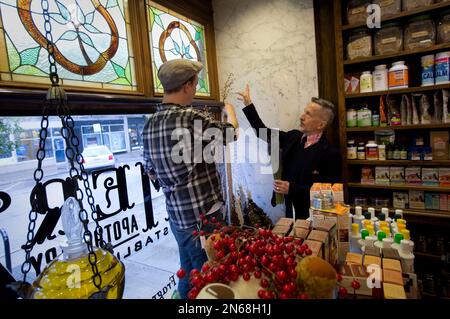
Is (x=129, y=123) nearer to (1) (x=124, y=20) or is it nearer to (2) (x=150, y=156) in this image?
(2) (x=150, y=156)

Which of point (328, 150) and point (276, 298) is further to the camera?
point (328, 150)

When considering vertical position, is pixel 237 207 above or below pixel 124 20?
below

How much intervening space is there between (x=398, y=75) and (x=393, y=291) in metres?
1.61

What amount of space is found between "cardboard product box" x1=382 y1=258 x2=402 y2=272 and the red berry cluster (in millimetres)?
310

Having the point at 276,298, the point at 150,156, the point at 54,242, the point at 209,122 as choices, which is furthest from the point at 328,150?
the point at 54,242

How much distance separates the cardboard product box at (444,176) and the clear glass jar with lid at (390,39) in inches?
32.7

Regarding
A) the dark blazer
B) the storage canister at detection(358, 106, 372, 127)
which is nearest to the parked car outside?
the dark blazer

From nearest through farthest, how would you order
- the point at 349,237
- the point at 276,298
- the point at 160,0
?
the point at 276,298 → the point at 349,237 → the point at 160,0

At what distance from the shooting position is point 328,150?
6.07ft

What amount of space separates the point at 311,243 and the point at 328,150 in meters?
1.23

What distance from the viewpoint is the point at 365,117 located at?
6.39 feet

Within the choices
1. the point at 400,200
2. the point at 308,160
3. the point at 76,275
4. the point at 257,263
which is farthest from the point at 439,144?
the point at 76,275

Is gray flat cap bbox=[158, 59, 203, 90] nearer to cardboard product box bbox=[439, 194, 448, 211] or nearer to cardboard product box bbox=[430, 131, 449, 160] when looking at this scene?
cardboard product box bbox=[430, 131, 449, 160]

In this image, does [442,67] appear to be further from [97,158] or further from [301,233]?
[97,158]
